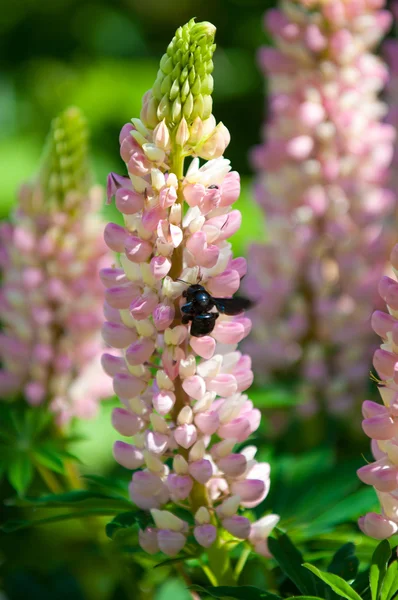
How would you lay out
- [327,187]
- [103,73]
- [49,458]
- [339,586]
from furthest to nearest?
[103,73]
[327,187]
[49,458]
[339,586]

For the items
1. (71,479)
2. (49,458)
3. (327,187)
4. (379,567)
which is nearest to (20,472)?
(49,458)

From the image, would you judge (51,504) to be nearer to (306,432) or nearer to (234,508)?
(234,508)

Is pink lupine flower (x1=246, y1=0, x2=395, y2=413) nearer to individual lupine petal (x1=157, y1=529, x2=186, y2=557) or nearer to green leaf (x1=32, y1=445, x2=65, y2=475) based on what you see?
green leaf (x1=32, y1=445, x2=65, y2=475)

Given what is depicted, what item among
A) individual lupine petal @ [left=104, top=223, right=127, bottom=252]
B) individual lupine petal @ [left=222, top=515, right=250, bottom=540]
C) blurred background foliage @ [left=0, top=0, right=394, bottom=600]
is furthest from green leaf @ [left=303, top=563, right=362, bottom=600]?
blurred background foliage @ [left=0, top=0, right=394, bottom=600]

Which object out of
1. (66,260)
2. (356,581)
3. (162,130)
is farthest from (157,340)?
(66,260)

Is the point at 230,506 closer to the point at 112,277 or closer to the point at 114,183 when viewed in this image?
the point at 112,277

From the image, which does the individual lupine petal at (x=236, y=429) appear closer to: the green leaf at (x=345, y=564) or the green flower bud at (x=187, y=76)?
the green leaf at (x=345, y=564)
